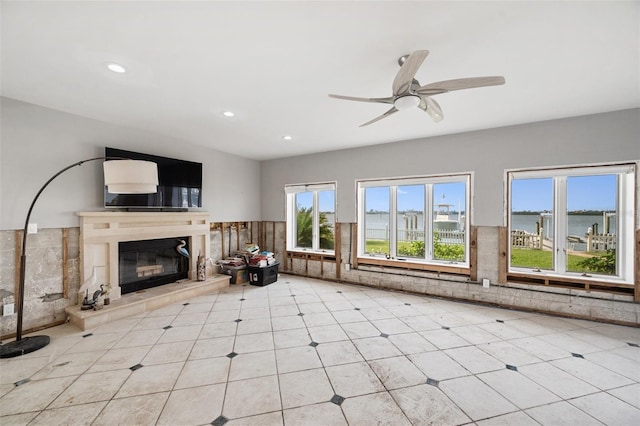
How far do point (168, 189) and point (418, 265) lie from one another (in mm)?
4514

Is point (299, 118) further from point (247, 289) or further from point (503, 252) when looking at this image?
point (503, 252)

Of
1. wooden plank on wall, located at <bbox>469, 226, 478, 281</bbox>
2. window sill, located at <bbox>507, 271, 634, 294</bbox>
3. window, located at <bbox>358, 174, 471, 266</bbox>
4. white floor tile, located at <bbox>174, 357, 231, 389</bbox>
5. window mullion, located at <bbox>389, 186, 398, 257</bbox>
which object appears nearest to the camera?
white floor tile, located at <bbox>174, 357, 231, 389</bbox>

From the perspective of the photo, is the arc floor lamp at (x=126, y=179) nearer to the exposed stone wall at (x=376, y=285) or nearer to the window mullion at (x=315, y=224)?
the exposed stone wall at (x=376, y=285)

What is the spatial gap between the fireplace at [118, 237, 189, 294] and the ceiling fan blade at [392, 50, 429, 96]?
13.8 feet

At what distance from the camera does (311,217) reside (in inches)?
223

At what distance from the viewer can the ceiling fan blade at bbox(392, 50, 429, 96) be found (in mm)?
1547

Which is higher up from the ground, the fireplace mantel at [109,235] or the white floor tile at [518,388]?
the fireplace mantel at [109,235]

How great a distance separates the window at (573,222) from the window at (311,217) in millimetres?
3153

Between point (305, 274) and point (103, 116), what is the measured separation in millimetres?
4365

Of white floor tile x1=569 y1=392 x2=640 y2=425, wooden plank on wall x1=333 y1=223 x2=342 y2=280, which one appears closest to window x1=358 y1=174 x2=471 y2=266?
wooden plank on wall x1=333 y1=223 x2=342 y2=280

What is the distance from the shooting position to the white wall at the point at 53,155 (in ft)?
9.08

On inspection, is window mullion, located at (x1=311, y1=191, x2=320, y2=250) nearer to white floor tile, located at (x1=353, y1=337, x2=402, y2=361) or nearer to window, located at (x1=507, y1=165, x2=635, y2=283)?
white floor tile, located at (x1=353, y1=337, x2=402, y2=361)

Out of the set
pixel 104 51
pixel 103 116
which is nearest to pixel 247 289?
pixel 103 116

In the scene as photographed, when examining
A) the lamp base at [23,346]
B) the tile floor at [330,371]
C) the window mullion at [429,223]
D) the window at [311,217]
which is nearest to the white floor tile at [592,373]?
the tile floor at [330,371]
